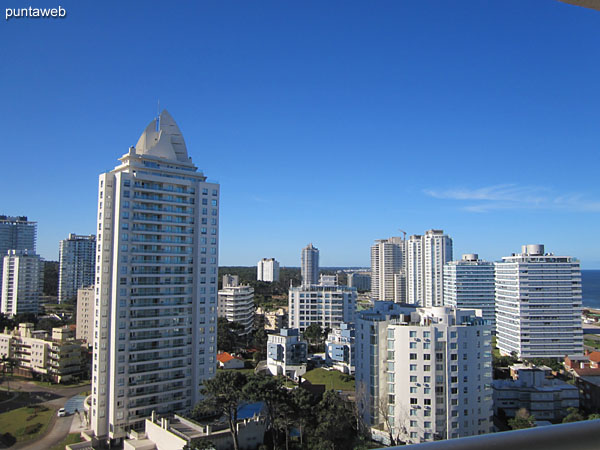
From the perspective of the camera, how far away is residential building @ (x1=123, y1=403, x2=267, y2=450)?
8.22 metres

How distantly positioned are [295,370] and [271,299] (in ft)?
61.9

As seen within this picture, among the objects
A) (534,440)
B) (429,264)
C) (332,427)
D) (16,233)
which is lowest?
(332,427)

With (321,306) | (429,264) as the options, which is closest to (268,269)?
(429,264)

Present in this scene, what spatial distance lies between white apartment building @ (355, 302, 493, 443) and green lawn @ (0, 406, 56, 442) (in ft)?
23.3

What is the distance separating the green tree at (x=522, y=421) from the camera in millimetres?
8234

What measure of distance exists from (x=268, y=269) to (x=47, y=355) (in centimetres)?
3370

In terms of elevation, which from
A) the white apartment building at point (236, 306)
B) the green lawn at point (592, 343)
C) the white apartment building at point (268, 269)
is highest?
the white apartment building at point (268, 269)

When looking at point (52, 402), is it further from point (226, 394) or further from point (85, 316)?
point (85, 316)

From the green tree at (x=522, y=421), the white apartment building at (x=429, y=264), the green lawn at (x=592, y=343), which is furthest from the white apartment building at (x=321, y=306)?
the green lawn at (x=592, y=343)

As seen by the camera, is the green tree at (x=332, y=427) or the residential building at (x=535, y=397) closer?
the green tree at (x=332, y=427)

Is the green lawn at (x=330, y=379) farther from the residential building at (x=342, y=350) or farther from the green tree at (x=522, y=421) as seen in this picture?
the green tree at (x=522, y=421)

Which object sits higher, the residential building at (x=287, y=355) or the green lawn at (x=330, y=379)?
the residential building at (x=287, y=355)

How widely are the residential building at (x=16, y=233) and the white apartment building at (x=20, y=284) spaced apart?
222 inches

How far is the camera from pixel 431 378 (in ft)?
27.5
